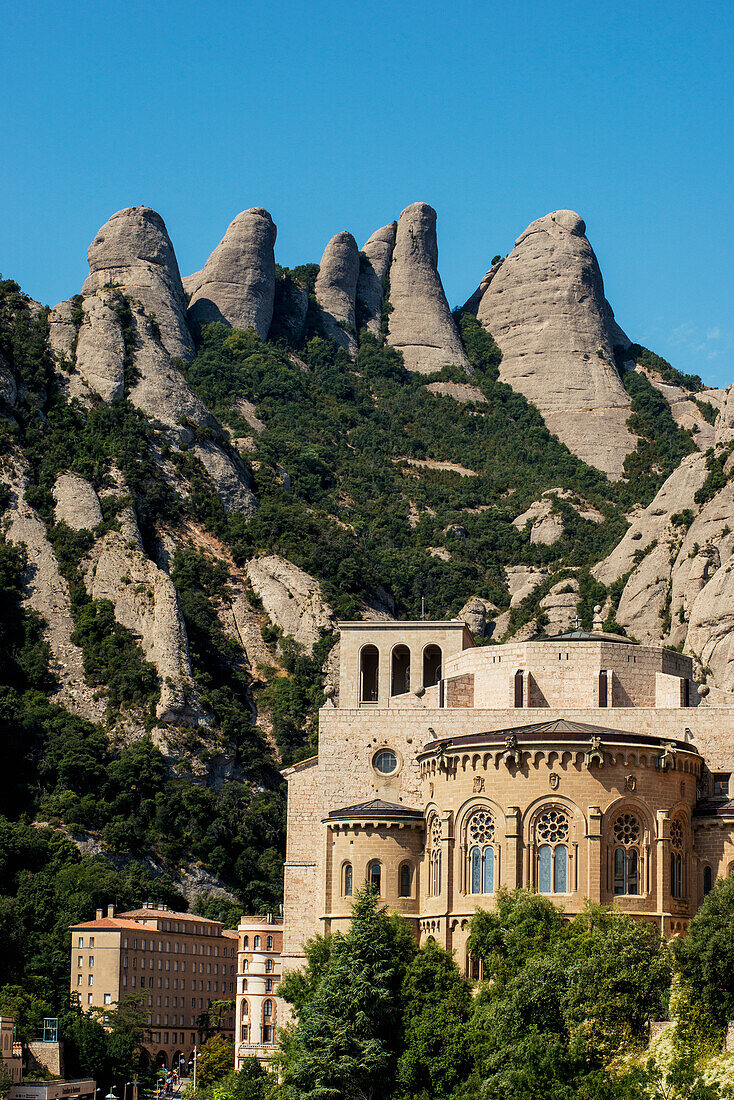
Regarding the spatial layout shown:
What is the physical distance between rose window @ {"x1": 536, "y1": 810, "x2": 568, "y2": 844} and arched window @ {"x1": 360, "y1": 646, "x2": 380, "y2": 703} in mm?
20284

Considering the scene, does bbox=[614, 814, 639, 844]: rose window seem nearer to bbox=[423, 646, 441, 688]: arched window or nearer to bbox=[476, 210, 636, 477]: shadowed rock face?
bbox=[423, 646, 441, 688]: arched window

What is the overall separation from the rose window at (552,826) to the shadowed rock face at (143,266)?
112145mm

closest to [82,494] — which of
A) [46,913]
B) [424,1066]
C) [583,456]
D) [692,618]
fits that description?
[46,913]

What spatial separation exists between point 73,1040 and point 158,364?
7357 centimetres

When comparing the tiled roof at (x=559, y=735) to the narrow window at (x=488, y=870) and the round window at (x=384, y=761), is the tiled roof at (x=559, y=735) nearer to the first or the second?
the narrow window at (x=488, y=870)

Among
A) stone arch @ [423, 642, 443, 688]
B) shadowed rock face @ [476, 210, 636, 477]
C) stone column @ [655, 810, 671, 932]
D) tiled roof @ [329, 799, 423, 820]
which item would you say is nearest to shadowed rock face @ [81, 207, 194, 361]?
shadowed rock face @ [476, 210, 636, 477]

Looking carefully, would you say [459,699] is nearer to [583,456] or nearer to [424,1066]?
[424,1066]

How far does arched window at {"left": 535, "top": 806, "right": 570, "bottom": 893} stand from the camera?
2226 inches

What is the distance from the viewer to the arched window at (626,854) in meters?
56.8

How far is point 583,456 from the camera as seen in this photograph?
177 m

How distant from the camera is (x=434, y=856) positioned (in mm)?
59781

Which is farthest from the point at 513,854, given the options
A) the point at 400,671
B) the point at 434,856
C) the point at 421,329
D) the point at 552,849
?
the point at 421,329

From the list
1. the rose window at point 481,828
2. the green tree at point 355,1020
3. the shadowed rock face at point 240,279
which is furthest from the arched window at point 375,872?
the shadowed rock face at point 240,279

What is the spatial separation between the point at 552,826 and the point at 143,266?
11735 centimetres
